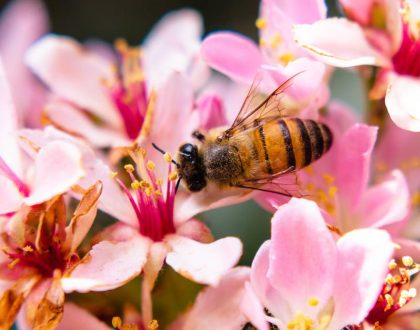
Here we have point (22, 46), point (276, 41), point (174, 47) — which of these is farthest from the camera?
point (22, 46)

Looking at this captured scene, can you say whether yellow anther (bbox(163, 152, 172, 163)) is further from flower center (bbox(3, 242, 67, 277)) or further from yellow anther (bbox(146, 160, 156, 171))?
flower center (bbox(3, 242, 67, 277))

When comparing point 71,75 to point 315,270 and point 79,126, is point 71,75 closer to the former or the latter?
point 79,126

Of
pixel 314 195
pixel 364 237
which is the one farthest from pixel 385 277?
pixel 314 195

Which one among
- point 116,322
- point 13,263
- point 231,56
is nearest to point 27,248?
point 13,263

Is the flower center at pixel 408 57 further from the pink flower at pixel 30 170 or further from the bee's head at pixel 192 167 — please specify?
the pink flower at pixel 30 170

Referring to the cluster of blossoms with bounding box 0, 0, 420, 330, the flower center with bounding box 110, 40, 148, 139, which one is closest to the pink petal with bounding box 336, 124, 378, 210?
the cluster of blossoms with bounding box 0, 0, 420, 330

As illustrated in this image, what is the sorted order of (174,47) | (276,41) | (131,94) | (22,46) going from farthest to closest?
(22,46) → (174,47) → (131,94) → (276,41)

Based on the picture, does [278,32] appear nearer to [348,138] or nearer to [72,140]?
[348,138]
